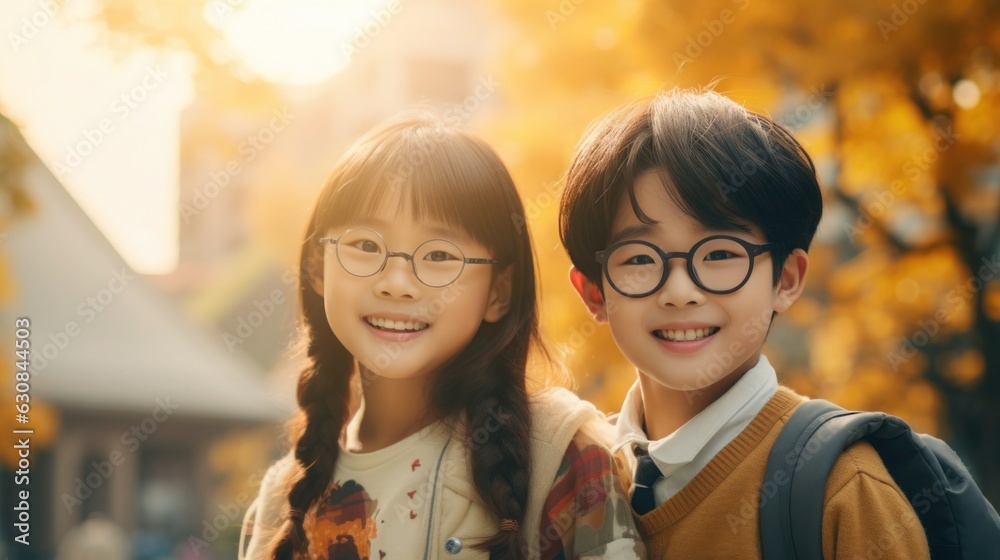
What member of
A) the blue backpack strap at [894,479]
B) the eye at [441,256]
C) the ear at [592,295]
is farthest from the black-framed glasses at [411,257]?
the blue backpack strap at [894,479]

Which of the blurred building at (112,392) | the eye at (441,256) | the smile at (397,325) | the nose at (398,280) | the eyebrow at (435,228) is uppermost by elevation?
the eyebrow at (435,228)

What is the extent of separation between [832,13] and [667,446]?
3.43 m

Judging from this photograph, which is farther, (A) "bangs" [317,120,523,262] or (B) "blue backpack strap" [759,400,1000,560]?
(A) "bangs" [317,120,523,262]

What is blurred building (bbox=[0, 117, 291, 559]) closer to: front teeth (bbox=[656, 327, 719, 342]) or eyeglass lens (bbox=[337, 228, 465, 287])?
eyeglass lens (bbox=[337, 228, 465, 287])

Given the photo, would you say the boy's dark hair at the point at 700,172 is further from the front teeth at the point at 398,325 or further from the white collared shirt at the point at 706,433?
the front teeth at the point at 398,325

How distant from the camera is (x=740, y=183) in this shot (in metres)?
1.83

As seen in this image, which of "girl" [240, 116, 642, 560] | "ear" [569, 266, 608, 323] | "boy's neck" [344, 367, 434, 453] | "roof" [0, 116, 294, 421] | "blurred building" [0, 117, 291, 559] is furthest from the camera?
"blurred building" [0, 117, 291, 559]

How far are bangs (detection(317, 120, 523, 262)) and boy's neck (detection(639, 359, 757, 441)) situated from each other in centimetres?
47

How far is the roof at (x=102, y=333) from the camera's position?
7422mm

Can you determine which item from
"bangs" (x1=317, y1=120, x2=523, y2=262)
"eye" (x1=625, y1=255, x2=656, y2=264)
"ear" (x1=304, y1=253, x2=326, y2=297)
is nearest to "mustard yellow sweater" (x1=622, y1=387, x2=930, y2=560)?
"eye" (x1=625, y1=255, x2=656, y2=264)

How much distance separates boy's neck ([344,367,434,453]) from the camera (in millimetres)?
2154

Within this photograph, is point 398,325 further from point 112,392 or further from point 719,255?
point 112,392

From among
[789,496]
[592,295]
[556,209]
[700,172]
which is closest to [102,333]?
[556,209]

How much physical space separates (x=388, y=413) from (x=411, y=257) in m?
0.46
